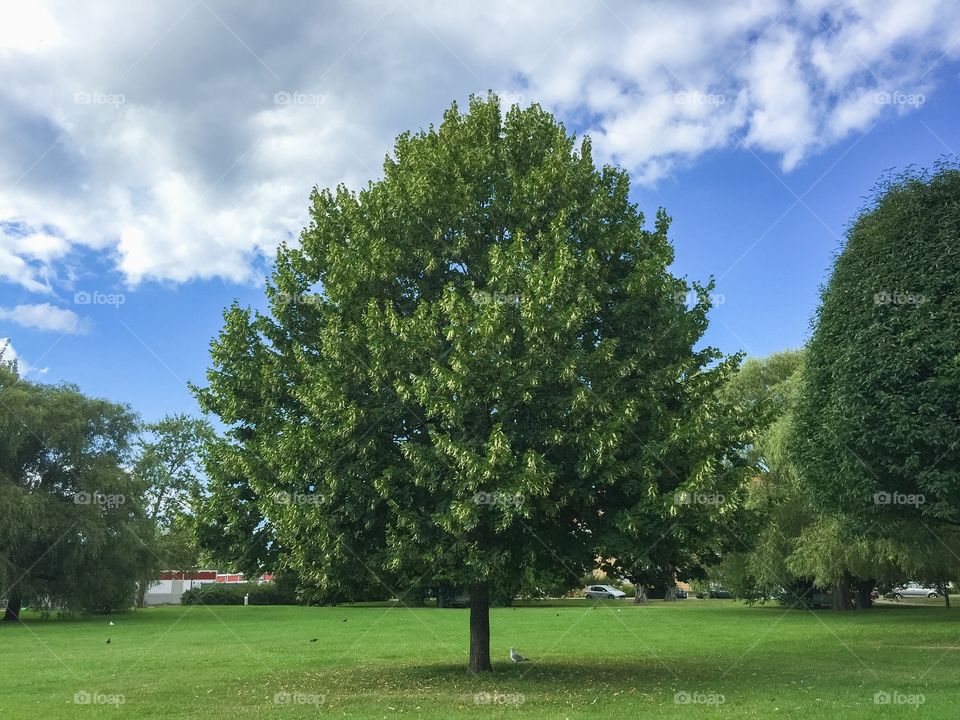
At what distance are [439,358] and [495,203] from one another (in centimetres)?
499

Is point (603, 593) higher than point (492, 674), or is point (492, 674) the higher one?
point (492, 674)

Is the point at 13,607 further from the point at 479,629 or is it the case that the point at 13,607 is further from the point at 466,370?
the point at 466,370

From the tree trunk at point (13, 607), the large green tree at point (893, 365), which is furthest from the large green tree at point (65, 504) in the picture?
the large green tree at point (893, 365)

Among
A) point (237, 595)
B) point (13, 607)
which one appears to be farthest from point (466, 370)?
point (237, 595)

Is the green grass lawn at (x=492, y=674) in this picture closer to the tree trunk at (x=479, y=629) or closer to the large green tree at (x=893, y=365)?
the tree trunk at (x=479, y=629)

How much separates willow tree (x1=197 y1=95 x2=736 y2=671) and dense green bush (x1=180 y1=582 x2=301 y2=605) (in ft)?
206

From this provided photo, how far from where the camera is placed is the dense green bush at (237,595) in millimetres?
79188

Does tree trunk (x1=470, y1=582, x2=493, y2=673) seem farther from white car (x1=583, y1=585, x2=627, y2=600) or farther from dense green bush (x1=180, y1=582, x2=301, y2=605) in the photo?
white car (x1=583, y1=585, x2=627, y2=600)

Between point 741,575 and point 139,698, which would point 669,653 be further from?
point 741,575

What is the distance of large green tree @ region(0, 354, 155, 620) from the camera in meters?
48.6

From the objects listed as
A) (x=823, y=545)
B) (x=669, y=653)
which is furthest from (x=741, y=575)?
(x=669, y=653)

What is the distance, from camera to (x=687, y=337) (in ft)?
65.5

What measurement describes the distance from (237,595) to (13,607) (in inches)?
1202

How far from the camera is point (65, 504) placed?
51.4 metres
